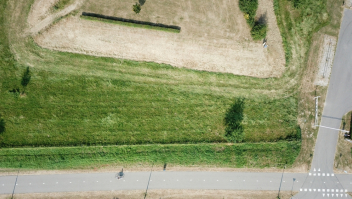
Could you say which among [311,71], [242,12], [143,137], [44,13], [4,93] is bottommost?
[143,137]

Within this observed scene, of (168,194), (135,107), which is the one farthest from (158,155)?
(135,107)

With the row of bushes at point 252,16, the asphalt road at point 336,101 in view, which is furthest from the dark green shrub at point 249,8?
the asphalt road at point 336,101

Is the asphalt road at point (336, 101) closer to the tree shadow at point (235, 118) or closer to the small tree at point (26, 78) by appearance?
the tree shadow at point (235, 118)

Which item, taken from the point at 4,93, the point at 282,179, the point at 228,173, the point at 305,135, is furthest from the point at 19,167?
the point at 305,135

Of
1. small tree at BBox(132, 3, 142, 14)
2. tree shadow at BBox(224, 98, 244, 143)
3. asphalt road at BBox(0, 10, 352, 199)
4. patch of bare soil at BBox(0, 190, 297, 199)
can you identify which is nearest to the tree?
patch of bare soil at BBox(0, 190, 297, 199)

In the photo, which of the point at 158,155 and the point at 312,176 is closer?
the point at 158,155

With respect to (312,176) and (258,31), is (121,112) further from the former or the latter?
(312,176)

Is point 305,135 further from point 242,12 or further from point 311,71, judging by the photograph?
point 242,12
